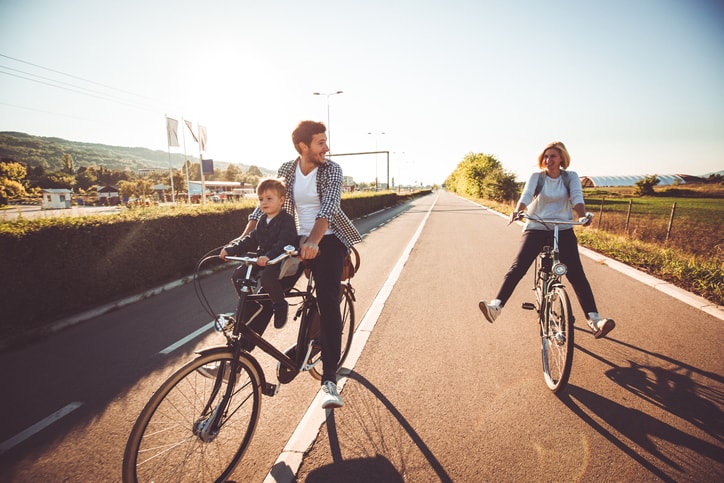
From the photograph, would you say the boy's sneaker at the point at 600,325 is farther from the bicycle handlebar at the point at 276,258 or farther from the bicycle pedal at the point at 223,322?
the bicycle pedal at the point at 223,322

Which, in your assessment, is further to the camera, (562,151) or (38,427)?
(562,151)

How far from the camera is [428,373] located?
10.4 feet

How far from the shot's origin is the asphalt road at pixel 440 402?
2104mm

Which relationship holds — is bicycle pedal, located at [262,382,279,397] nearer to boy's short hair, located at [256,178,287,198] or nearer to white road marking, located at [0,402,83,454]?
boy's short hair, located at [256,178,287,198]

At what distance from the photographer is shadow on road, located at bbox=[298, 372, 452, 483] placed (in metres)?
2.03

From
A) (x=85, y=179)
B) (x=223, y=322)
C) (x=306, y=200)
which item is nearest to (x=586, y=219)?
(x=306, y=200)

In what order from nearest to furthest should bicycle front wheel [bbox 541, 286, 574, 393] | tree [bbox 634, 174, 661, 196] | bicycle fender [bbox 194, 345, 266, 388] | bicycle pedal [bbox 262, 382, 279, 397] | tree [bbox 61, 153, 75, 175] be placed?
bicycle fender [bbox 194, 345, 266, 388] → bicycle pedal [bbox 262, 382, 279, 397] → bicycle front wheel [bbox 541, 286, 574, 393] → tree [bbox 634, 174, 661, 196] → tree [bbox 61, 153, 75, 175]

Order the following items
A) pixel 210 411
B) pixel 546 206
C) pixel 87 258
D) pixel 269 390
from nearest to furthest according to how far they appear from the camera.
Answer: pixel 210 411, pixel 269 390, pixel 546 206, pixel 87 258

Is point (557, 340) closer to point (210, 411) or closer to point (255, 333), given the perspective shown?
point (255, 333)

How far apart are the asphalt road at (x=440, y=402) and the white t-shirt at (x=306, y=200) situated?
4.90 feet

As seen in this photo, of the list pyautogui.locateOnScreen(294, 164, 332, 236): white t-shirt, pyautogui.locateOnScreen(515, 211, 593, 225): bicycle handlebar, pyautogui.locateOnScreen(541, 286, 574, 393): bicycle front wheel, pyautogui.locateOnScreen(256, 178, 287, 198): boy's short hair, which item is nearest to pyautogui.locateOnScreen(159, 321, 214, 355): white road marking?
pyautogui.locateOnScreen(294, 164, 332, 236): white t-shirt

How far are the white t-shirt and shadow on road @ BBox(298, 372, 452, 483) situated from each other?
4.73 ft

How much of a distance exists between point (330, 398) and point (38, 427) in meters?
2.21

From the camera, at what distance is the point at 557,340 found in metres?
2.84
